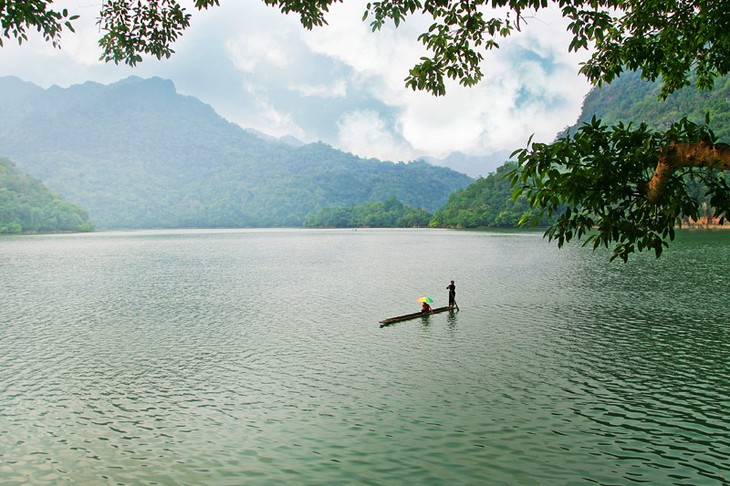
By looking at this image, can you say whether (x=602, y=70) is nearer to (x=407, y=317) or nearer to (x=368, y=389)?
(x=368, y=389)

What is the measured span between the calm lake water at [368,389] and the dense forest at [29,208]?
521 ft

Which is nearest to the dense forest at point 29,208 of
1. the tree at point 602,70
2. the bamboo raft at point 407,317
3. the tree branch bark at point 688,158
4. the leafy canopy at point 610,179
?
the bamboo raft at point 407,317

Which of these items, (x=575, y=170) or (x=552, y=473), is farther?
(x=552, y=473)

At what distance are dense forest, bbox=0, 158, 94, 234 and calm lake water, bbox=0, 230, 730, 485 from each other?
158705mm

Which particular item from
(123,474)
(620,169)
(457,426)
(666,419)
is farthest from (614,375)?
(123,474)

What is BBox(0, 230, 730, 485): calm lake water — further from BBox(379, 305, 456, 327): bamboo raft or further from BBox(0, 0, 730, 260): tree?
BBox(0, 0, 730, 260): tree

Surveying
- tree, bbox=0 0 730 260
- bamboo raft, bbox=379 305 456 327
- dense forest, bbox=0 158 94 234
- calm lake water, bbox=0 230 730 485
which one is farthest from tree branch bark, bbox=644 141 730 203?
dense forest, bbox=0 158 94 234

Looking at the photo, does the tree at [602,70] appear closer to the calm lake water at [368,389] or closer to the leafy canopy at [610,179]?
the leafy canopy at [610,179]

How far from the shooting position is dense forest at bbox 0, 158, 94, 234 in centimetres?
16762

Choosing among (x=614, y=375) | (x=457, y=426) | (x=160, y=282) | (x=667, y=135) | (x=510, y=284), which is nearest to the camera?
(x=667, y=135)

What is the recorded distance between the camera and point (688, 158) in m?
6.66

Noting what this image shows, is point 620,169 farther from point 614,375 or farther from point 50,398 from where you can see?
point 50,398

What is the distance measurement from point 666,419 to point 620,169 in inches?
421

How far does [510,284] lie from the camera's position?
44344 millimetres
